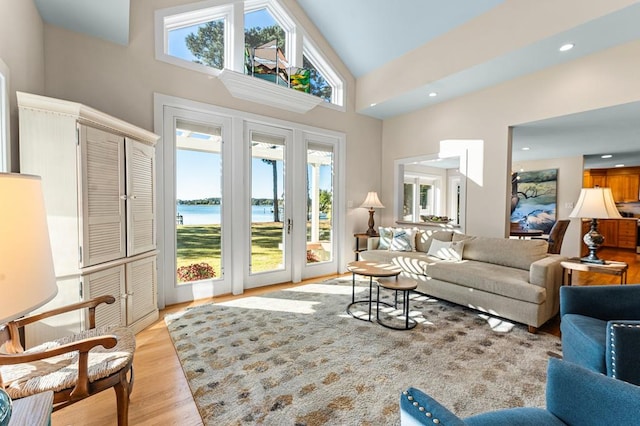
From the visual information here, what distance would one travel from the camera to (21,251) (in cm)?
69

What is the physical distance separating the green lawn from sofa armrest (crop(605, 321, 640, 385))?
3.70 meters

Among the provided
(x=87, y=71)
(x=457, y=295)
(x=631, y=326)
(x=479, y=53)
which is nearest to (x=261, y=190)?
(x=87, y=71)

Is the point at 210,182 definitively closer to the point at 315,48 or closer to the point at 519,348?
the point at 315,48

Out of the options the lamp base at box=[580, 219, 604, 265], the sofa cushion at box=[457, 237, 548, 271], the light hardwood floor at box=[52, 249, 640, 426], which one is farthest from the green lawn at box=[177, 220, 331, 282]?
the lamp base at box=[580, 219, 604, 265]

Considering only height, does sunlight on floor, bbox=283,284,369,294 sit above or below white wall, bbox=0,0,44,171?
below

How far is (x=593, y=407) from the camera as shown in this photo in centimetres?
104

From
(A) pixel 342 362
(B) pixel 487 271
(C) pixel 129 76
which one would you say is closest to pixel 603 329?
(B) pixel 487 271

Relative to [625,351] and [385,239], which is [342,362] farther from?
[385,239]

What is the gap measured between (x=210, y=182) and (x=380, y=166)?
3.34 meters

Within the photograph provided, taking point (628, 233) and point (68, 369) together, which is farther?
point (628, 233)

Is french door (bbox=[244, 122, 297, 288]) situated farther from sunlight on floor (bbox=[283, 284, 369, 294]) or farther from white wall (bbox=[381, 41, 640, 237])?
white wall (bbox=[381, 41, 640, 237])

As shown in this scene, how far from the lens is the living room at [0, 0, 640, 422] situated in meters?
2.59

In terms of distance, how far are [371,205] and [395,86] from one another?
200 centimetres

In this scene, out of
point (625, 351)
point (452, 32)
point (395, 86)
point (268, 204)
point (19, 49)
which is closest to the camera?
point (625, 351)
